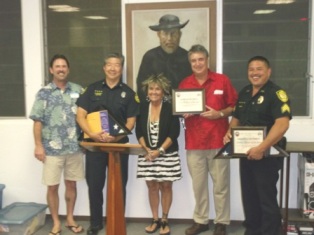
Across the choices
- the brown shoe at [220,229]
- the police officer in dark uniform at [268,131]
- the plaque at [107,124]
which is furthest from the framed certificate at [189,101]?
the brown shoe at [220,229]

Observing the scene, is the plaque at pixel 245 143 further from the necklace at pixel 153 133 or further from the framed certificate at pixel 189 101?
the necklace at pixel 153 133

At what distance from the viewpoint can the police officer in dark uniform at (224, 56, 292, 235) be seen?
2541 mm

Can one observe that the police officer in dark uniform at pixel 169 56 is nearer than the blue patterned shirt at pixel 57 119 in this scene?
No

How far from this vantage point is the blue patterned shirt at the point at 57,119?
3.10 metres

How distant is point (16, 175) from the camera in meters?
3.65

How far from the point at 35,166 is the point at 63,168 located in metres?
0.55

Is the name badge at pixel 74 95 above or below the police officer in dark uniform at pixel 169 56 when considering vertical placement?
below

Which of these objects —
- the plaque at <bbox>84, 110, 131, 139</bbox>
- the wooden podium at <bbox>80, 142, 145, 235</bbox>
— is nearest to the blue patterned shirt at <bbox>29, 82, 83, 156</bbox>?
the plaque at <bbox>84, 110, 131, 139</bbox>

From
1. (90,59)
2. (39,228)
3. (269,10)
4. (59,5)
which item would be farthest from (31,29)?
(269,10)

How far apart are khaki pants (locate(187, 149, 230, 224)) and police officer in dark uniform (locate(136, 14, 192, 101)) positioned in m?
0.71

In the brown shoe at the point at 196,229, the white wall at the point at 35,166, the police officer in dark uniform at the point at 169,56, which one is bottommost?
the brown shoe at the point at 196,229

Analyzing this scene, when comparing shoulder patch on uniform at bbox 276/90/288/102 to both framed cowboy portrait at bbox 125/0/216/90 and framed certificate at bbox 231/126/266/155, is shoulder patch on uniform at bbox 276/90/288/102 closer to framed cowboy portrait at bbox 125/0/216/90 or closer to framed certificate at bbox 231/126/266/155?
framed certificate at bbox 231/126/266/155

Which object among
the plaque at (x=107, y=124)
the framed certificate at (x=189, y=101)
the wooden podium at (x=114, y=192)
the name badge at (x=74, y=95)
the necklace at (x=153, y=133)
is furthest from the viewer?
the name badge at (x=74, y=95)

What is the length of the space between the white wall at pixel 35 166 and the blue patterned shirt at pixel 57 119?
546mm
